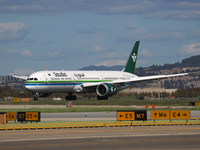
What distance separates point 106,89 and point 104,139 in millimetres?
53915

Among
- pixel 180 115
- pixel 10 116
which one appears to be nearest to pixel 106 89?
pixel 10 116

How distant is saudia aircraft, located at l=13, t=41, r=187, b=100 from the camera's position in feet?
258

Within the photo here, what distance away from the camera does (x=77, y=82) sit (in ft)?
275

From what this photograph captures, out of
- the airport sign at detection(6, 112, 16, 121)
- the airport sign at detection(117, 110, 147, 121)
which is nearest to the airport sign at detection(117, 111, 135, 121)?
the airport sign at detection(117, 110, 147, 121)

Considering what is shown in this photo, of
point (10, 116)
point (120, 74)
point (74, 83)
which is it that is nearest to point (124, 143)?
point (10, 116)

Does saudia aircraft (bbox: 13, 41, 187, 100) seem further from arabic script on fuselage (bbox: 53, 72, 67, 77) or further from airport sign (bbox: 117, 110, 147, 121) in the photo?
airport sign (bbox: 117, 110, 147, 121)

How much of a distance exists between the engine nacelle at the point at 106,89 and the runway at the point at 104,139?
46433 mm

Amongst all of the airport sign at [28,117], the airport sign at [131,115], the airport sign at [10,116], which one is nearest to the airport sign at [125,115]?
the airport sign at [131,115]

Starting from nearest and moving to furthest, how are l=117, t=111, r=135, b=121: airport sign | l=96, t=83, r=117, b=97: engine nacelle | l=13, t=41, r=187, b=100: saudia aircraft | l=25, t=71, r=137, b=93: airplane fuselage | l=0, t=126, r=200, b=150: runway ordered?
l=0, t=126, r=200, b=150: runway, l=117, t=111, r=135, b=121: airport sign, l=25, t=71, r=137, b=93: airplane fuselage, l=13, t=41, r=187, b=100: saudia aircraft, l=96, t=83, r=117, b=97: engine nacelle

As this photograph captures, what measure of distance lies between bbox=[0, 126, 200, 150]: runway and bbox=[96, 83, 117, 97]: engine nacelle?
4643 centimetres

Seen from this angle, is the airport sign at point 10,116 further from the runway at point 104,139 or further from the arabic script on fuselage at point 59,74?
the arabic script on fuselage at point 59,74

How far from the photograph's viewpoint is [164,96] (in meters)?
114

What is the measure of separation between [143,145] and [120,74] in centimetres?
6878

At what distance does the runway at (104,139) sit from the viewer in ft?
84.0
